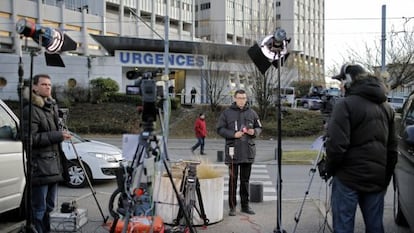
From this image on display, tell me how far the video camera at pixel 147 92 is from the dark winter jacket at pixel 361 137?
1.62 metres

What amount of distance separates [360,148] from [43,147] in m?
3.44

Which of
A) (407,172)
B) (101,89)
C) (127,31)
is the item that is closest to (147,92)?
(407,172)

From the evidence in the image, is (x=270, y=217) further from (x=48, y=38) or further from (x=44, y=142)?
(x=48, y=38)

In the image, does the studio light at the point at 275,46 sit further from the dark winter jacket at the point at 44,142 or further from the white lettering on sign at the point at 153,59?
the white lettering on sign at the point at 153,59

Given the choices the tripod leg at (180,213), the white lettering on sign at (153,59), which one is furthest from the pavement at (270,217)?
the white lettering on sign at (153,59)

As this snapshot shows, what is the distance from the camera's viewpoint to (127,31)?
2232 inches

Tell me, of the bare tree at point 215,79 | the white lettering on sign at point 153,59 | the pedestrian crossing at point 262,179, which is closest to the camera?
the pedestrian crossing at point 262,179

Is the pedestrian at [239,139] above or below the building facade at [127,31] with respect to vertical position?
below

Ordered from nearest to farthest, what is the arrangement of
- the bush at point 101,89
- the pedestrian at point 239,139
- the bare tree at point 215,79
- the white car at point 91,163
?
the pedestrian at point 239,139, the white car at point 91,163, the bush at point 101,89, the bare tree at point 215,79

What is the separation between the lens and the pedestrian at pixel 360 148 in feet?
13.5

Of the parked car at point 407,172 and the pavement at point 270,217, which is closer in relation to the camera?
the parked car at point 407,172

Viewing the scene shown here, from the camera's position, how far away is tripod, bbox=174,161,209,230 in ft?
19.4

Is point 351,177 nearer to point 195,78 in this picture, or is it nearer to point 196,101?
point 196,101

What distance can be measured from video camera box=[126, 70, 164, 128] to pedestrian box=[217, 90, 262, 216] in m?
2.76
